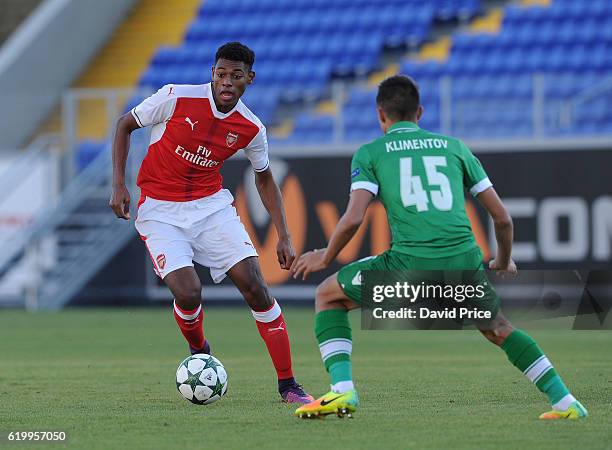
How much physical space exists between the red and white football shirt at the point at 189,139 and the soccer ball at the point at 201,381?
1057 mm

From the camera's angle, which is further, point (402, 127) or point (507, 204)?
point (507, 204)

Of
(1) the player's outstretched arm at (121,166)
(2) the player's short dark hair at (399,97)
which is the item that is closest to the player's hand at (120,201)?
(1) the player's outstretched arm at (121,166)

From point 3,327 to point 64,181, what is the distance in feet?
17.8

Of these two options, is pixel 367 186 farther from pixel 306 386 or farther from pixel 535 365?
pixel 306 386

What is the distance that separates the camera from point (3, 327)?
51.0 ft

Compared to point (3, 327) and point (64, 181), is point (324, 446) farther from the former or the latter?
point (64, 181)

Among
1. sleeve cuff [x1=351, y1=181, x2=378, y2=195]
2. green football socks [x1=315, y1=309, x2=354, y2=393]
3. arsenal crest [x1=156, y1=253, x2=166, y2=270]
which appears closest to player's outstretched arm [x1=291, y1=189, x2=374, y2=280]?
sleeve cuff [x1=351, y1=181, x2=378, y2=195]

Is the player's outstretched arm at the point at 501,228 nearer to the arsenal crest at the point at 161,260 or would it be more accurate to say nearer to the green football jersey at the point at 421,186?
the green football jersey at the point at 421,186

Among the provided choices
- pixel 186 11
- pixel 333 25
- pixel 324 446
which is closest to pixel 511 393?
pixel 324 446

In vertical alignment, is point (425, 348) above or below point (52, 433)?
below

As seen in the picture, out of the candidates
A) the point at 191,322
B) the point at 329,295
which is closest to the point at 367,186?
the point at 329,295

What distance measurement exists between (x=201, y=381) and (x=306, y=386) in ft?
4.18

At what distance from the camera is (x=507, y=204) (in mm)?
17703

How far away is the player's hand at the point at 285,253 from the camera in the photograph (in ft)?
25.1
